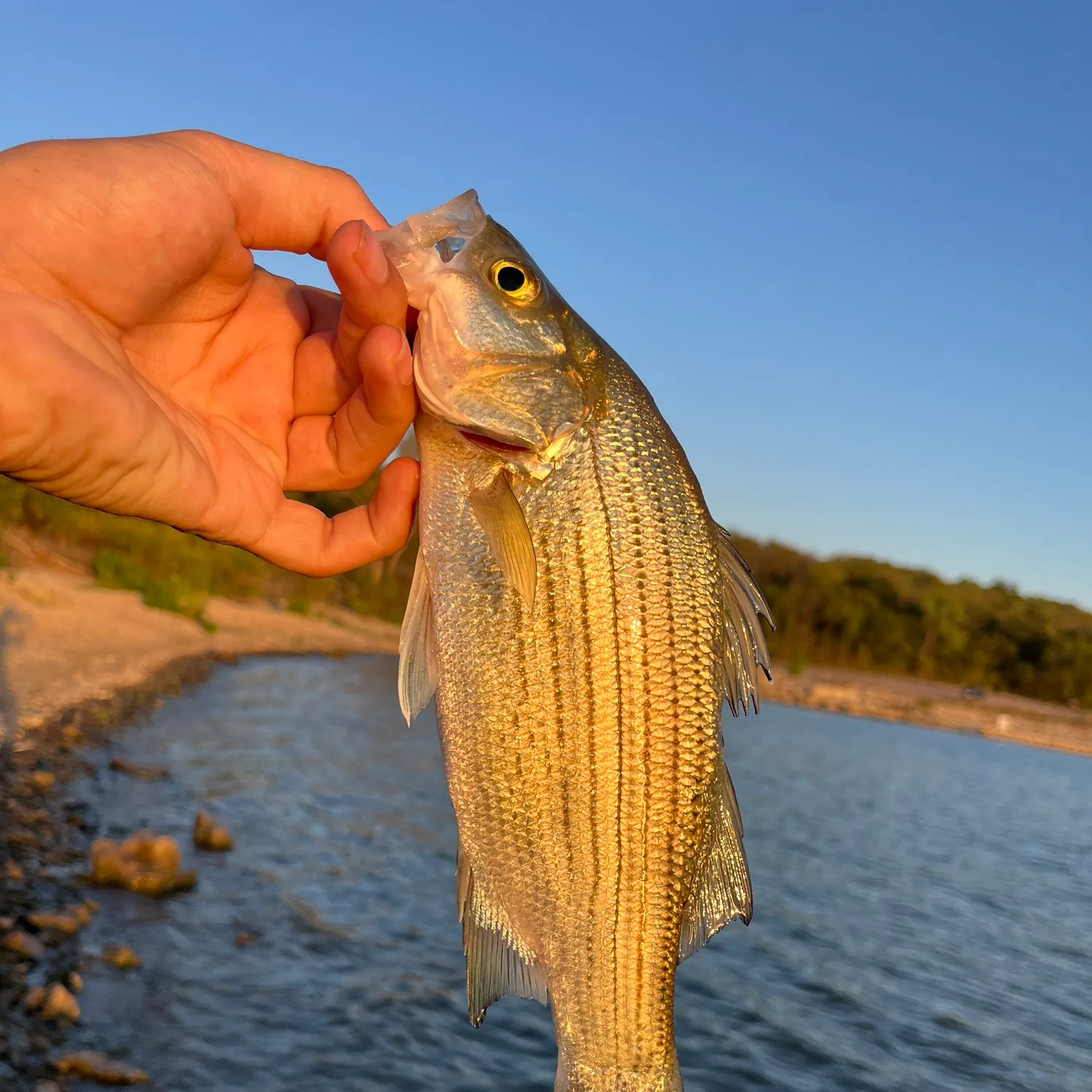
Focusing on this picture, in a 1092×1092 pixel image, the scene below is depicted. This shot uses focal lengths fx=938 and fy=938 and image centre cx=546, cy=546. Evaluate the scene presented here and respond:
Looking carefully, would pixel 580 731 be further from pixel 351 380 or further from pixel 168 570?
pixel 168 570

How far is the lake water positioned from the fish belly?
606 centimetres

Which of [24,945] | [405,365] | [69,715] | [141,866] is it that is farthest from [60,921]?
[69,715]

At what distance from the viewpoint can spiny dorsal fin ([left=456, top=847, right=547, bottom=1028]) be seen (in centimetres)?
289

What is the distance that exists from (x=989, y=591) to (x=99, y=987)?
242ft

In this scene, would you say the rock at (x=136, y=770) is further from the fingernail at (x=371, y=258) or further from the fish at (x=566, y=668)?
the fingernail at (x=371, y=258)

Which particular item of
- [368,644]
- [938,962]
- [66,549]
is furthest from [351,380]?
[368,644]

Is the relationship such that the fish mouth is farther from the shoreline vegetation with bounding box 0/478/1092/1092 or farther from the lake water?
the lake water

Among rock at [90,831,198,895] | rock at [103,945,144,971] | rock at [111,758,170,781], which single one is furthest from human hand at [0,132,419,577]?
rock at [111,758,170,781]

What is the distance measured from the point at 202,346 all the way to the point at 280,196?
Result: 25.6 inches

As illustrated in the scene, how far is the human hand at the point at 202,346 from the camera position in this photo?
8.28 ft

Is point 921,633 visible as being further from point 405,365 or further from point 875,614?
point 405,365

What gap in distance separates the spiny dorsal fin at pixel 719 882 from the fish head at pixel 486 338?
123cm

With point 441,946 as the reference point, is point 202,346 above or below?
above

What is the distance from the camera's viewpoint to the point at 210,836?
501 inches
